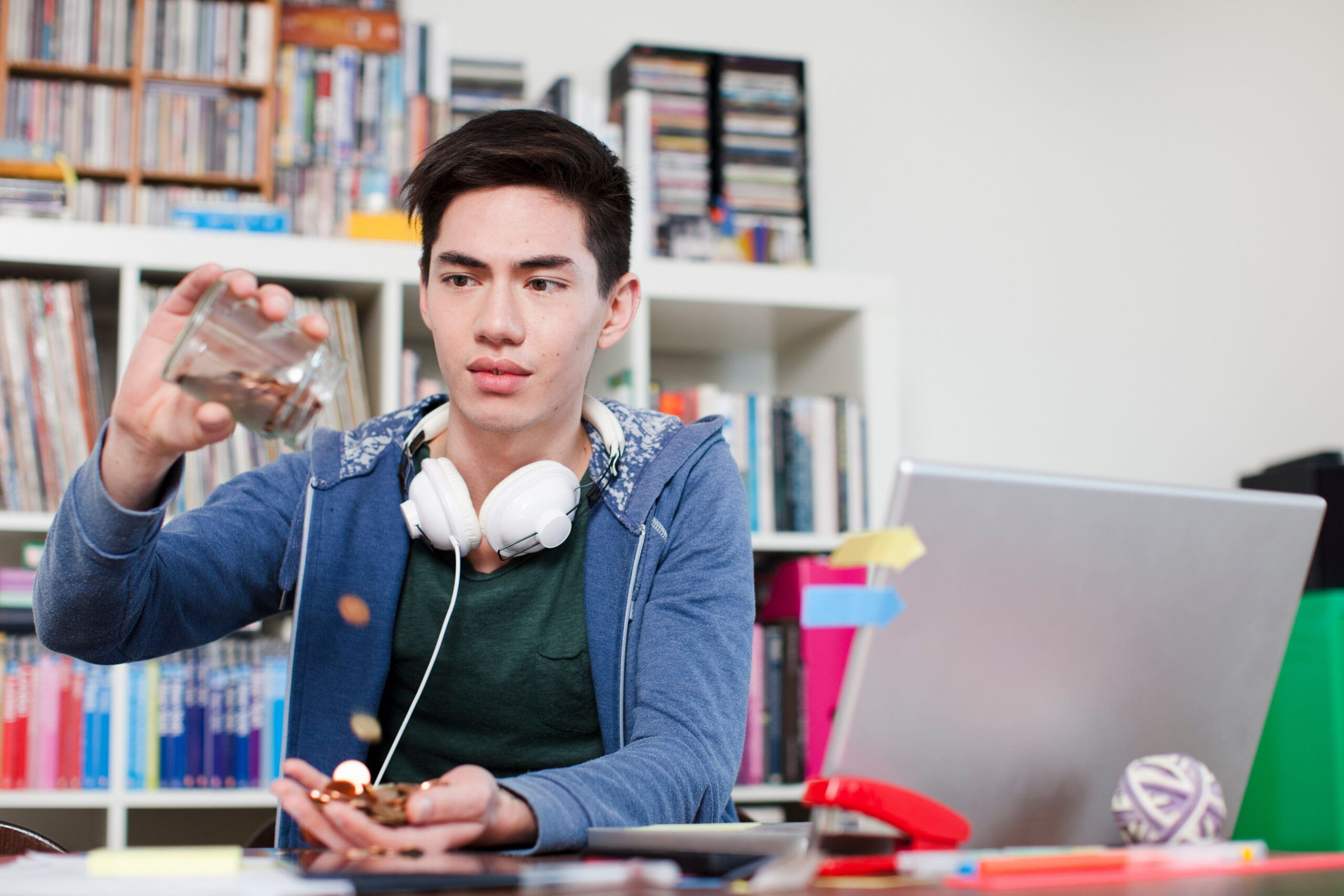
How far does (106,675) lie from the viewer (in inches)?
74.5

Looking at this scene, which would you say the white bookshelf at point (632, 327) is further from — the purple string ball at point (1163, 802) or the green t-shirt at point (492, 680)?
the purple string ball at point (1163, 802)

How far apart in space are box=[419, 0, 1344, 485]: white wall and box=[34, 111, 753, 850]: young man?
136 centimetres

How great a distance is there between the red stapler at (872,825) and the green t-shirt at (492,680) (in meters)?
0.64

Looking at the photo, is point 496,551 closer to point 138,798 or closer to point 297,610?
point 297,610

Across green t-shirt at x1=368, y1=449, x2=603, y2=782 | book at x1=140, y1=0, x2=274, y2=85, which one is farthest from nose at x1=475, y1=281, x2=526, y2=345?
book at x1=140, y1=0, x2=274, y2=85

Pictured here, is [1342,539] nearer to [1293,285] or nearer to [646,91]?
[1293,285]

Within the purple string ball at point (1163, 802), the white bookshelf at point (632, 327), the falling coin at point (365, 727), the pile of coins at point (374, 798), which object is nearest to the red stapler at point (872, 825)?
the purple string ball at point (1163, 802)

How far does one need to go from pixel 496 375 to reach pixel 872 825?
762 mm

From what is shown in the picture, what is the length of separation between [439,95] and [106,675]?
1.28 metres

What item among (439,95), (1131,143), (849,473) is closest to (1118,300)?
(1131,143)

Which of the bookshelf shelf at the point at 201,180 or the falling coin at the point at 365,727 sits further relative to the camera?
the bookshelf shelf at the point at 201,180

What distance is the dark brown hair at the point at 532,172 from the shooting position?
1384 millimetres

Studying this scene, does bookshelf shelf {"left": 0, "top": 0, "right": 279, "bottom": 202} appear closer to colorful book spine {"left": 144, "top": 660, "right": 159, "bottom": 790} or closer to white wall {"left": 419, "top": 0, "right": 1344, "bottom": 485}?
white wall {"left": 419, "top": 0, "right": 1344, "bottom": 485}

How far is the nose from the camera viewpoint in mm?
1320
